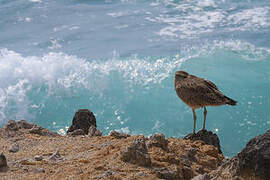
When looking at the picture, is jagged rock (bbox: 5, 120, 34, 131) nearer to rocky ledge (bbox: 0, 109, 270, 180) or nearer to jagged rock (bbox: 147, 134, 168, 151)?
rocky ledge (bbox: 0, 109, 270, 180)

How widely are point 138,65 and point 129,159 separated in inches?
414

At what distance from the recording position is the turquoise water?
40.1 feet

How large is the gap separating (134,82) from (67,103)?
217cm

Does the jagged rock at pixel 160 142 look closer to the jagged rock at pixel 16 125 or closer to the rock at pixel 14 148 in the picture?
the rock at pixel 14 148

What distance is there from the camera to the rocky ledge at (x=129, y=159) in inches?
113

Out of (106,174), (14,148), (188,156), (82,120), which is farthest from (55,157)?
(82,120)

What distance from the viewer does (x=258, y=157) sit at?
9.02 feet

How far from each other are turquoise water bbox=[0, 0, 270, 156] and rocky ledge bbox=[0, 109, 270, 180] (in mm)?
6438

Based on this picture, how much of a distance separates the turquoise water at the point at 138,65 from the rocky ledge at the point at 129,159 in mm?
6438

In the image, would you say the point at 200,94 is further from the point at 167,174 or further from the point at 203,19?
the point at 203,19

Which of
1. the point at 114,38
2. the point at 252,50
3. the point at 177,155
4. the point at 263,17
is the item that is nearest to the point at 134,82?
the point at 114,38

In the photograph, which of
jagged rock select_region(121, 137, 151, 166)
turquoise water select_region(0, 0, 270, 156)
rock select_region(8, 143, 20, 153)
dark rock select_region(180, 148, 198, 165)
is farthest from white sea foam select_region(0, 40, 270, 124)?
jagged rock select_region(121, 137, 151, 166)

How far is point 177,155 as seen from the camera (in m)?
4.07

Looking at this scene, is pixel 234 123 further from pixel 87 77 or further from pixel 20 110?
pixel 20 110
